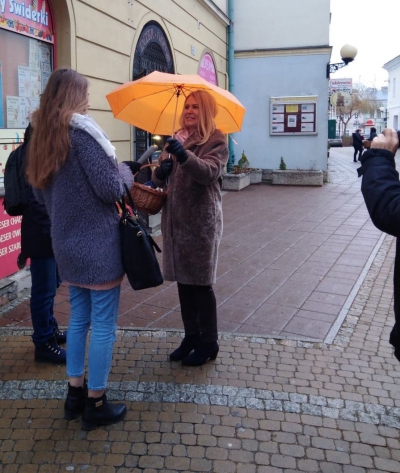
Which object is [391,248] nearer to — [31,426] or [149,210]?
[149,210]

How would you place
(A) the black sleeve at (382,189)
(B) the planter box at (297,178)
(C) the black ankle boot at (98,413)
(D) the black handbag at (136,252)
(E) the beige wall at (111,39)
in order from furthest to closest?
(B) the planter box at (297,178), (E) the beige wall at (111,39), (C) the black ankle boot at (98,413), (D) the black handbag at (136,252), (A) the black sleeve at (382,189)

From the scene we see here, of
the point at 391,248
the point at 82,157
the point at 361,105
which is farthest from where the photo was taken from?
the point at 361,105

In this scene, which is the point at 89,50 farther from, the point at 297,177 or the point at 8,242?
the point at 297,177

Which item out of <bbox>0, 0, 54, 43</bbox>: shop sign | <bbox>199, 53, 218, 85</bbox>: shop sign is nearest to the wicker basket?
<bbox>0, 0, 54, 43</bbox>: shop sign

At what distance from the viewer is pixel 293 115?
14.6 m

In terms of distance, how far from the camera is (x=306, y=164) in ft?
48.2

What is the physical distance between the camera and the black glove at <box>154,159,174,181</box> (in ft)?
10.7

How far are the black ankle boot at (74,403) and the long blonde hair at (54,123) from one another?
118 centimetres

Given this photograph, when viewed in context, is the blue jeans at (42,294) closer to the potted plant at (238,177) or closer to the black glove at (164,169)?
the black glove at (164,169)

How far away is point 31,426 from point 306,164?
12.8 metres

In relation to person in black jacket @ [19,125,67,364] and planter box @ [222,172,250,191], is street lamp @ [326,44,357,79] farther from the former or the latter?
person in black jacket @ [19,125,67,364]

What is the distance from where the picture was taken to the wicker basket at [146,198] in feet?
10.3

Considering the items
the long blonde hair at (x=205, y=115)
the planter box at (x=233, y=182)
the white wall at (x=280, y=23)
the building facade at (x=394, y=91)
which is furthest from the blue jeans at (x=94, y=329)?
the building facade at (x=394, y=91)

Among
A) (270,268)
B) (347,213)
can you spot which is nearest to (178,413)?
(270,268)
